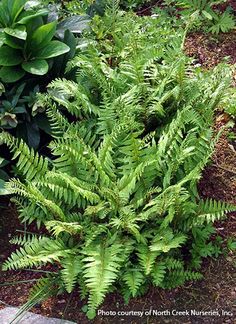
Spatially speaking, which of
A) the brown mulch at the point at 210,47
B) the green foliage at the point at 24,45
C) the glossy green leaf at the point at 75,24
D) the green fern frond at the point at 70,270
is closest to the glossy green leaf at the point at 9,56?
the green foliage at the point at 24,45

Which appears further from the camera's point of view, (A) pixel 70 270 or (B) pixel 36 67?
(B) pixel 36 67

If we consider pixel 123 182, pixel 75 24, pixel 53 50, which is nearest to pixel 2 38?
pixel 53 50

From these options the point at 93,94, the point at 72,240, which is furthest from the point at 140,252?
the point at 93,94

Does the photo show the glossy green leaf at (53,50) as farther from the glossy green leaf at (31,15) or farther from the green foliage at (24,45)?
the glossy green leaf at (31,15)

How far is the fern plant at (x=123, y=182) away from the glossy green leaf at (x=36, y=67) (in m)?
0.16

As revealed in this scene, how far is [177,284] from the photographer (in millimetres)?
3371

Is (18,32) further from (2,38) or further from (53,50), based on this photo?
(53,50)

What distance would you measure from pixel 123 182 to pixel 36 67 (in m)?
1.28

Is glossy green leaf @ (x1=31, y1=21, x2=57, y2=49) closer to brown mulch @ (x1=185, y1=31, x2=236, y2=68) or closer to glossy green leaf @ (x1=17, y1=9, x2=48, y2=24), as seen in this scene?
glossy green leaf @ (x1=17, y1=9, x2=48, y2=24)

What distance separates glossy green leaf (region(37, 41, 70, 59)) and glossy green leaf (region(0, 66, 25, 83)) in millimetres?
201

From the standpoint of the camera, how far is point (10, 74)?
4.16m

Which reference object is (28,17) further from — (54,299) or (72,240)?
(54,299)

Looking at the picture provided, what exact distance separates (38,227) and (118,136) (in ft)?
2.77

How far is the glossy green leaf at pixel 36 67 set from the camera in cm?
406
